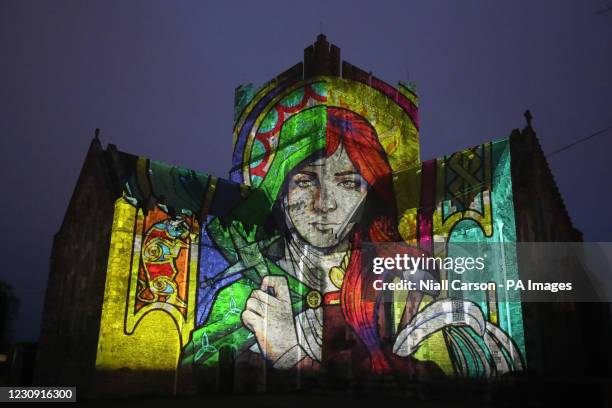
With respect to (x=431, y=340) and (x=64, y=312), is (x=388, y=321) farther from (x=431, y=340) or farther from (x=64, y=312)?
(x=64, y=312)

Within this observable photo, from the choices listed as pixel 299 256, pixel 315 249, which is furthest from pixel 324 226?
pixel 299 256

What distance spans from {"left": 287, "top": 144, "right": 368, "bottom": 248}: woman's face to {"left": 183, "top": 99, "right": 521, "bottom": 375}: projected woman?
0.15ft

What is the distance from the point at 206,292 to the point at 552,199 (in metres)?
13.7

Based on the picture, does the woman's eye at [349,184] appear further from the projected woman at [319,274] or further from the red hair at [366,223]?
the red hair at [366,223]

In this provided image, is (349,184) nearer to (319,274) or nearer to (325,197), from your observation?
(325,197)

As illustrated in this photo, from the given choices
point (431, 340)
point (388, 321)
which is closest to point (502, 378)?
point (431, 340)

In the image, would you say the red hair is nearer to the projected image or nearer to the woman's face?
the projected image

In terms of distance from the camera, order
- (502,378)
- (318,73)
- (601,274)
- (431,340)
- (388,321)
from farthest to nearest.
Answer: (318,73)
(601,274)
(388,321)
(431,340)
(502,378)

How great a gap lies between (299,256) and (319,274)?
1.20 meters

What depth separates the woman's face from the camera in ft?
76.1

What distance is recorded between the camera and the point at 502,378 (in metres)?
17.1

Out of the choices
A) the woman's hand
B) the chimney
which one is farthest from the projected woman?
the chimney

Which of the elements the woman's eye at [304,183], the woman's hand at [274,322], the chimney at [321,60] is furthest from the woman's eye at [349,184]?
the chimney at [321,60]

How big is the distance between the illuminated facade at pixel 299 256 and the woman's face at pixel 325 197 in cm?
6
